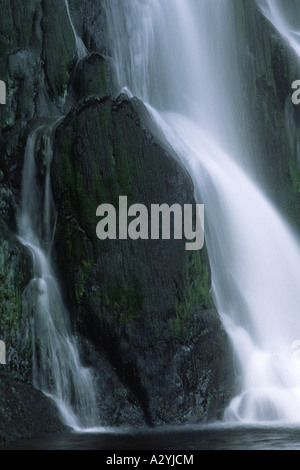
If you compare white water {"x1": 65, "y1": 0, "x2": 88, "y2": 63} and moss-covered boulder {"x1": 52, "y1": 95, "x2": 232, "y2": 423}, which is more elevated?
white water {"x1": 65, "y1": 0, "x2": 88, "y2": 63}

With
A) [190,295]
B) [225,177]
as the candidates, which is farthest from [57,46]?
[190,295]

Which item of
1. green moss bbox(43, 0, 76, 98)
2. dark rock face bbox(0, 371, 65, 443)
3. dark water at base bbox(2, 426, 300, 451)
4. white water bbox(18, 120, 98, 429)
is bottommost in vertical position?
dark water at base bbox(2, 426, 300, 451)

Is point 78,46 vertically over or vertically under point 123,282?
over

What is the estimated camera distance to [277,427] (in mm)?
13867

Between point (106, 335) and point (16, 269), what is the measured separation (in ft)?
7.46

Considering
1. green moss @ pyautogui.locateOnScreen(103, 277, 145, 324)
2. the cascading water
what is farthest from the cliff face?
the cascading water

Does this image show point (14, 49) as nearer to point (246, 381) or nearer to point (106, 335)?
point (106, 335)

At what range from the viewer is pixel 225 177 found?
66.6 ft

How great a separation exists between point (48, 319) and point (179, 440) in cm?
413

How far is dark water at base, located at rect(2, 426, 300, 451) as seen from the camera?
11.4m

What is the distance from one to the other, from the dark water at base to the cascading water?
1191 millimetres

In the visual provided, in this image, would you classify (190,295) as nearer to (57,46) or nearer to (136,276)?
(136,276)

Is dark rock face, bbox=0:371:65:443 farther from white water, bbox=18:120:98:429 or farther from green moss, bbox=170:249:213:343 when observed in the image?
green moss, bbox=170:249:213:343
